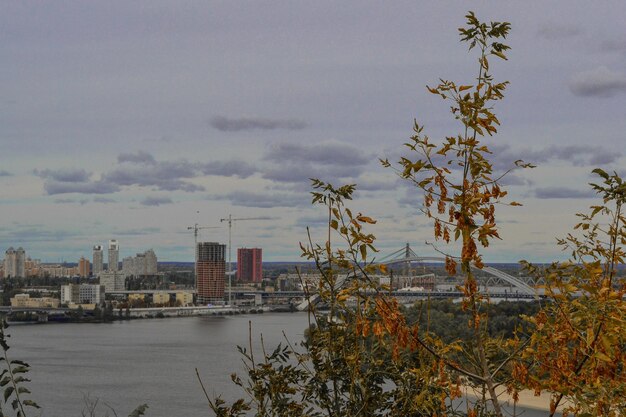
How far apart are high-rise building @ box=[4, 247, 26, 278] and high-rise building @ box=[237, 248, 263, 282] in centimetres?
1933

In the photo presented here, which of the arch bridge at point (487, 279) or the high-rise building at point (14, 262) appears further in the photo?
the high-rise building at point (14, 262)

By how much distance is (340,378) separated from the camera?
1.85m

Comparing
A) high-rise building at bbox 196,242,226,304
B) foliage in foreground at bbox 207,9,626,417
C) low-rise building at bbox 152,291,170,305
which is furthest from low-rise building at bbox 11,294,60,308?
foliage in foreground at bbox 207,9,626,417

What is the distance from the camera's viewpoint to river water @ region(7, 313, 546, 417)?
1589cm

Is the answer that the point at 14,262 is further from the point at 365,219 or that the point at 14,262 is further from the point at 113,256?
the point at 365,219

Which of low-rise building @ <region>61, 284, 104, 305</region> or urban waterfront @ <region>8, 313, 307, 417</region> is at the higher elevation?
low-rise building @ <region>61, 284, 104, 305</region>

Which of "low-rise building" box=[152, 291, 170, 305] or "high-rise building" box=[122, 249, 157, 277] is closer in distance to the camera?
"low-rise building" box=[152, 291, 170, 305]

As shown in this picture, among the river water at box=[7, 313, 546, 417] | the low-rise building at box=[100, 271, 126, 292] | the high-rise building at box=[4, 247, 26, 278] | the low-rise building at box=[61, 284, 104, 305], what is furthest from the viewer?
the high-rise building at box=[4, 247, 26, 278]

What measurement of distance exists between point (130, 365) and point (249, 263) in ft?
179

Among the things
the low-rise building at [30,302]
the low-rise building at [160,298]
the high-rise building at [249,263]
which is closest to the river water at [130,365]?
the low-rise building at [30,302]

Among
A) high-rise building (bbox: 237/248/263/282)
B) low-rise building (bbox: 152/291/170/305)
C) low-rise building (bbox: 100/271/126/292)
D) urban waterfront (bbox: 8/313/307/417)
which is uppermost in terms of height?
high-rise building (bbox: 237/248/263/282)

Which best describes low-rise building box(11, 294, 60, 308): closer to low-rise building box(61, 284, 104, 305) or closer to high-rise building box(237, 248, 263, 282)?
low-rise building box(61, 284, 104, 305)

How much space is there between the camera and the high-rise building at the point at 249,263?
253 ft

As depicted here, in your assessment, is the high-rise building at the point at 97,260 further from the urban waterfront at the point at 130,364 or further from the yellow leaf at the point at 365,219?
the yellow leaf at the point at 365,219
